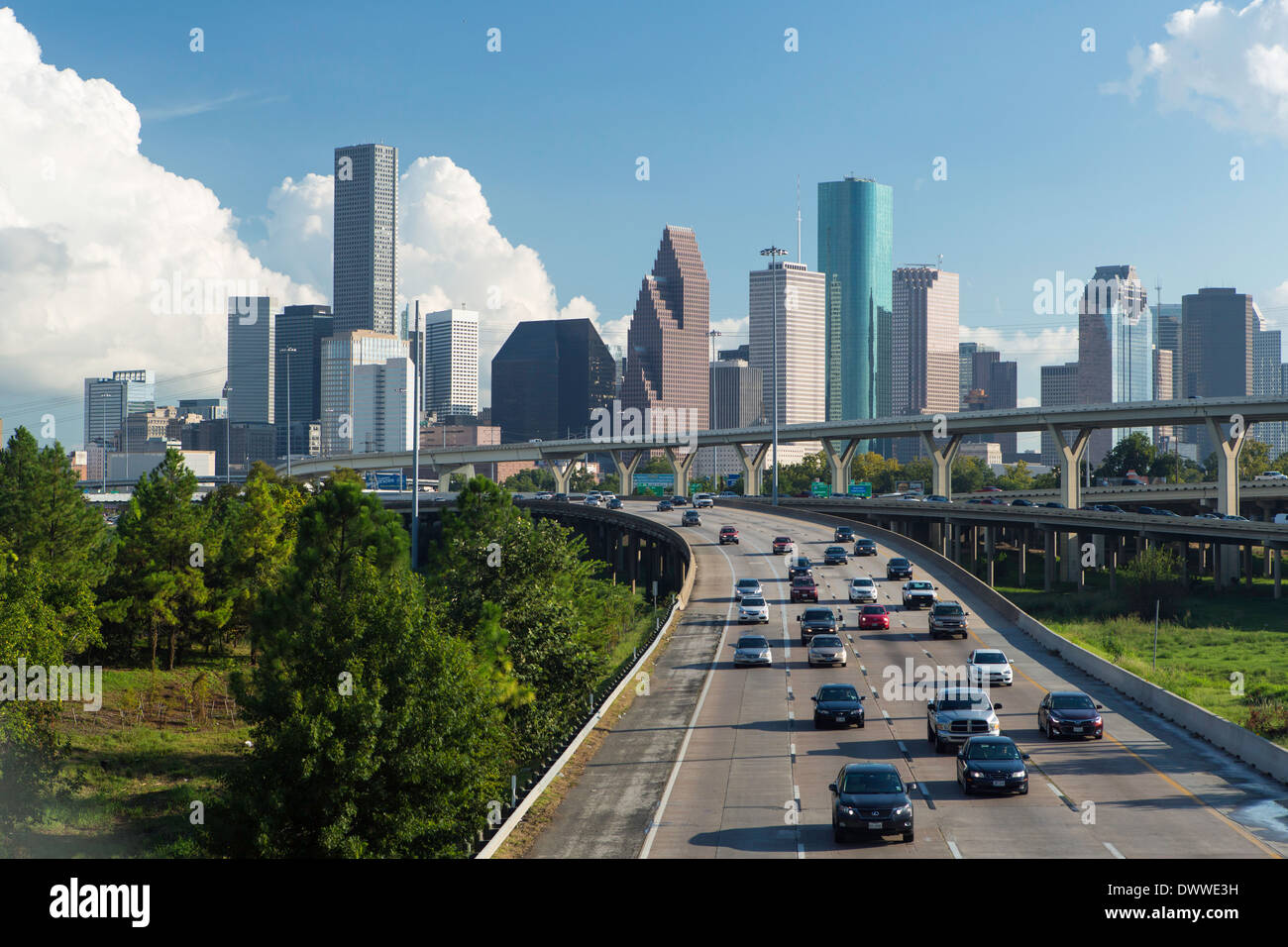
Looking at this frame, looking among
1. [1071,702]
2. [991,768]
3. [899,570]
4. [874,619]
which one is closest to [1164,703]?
[1071,702]

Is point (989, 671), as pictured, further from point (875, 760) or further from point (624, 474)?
point (624, 474)

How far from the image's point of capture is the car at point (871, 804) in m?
22.3

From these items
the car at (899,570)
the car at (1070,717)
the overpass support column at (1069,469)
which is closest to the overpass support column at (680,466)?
the overpass support column at (1069,469)

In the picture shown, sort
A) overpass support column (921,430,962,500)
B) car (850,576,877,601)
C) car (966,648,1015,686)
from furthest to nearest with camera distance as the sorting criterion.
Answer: overpass support column (921,430,962,500), car (850,576,877,601), car (966,648,1015,686)

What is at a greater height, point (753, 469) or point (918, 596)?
point (753, 469)

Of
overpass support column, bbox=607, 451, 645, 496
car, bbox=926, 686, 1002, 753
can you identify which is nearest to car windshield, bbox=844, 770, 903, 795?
car, bbox=926, 686, 1002, 753

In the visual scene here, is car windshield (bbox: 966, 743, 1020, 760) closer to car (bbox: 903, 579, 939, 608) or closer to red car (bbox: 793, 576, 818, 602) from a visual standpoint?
car (bbox: 903, 579, 939, 608)

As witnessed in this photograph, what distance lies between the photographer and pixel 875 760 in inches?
1198

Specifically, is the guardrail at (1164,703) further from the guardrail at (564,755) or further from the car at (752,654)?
the guardrail at (564,755)

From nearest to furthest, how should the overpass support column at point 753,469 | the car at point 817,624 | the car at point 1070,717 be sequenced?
the car at point 1070,717
the car at point 817,624
the overpass support column at point 753,469

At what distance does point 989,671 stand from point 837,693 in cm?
924

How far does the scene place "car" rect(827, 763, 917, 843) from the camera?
2228cm
